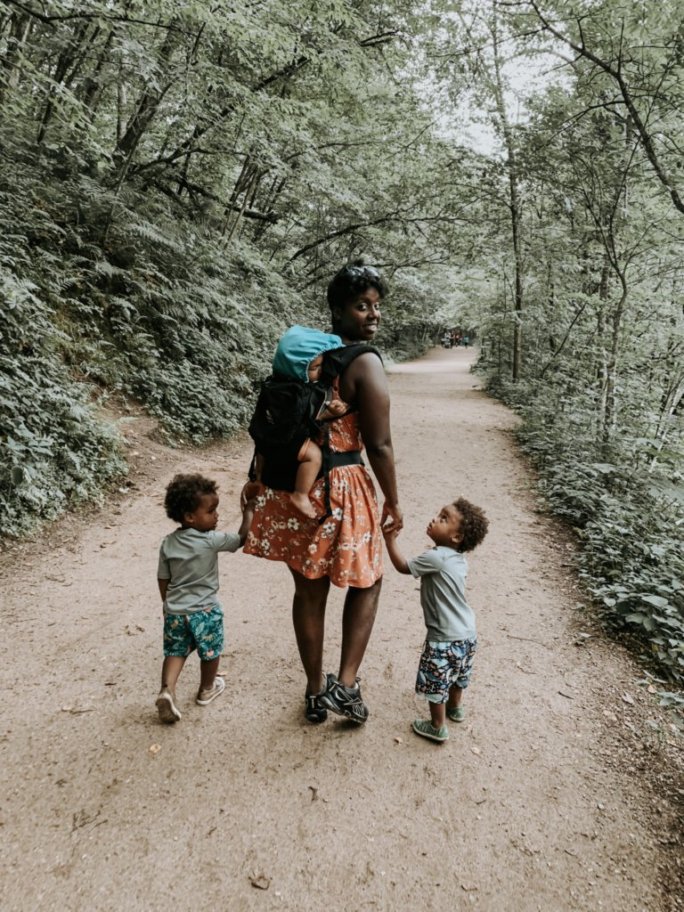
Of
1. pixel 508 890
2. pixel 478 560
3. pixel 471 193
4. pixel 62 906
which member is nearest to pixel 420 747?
pixel 508 890

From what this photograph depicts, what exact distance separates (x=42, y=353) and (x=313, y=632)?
16.9 feet

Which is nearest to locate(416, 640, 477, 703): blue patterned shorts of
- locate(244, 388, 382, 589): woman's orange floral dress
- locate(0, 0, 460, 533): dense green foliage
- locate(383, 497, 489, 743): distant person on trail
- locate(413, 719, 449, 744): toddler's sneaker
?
locate(383, 497, 489, 743): distant person on trail

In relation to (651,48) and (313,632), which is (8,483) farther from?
(651,48)

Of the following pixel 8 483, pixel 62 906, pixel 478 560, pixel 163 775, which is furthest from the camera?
pixel 478 560

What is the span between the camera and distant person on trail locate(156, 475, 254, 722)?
254cm

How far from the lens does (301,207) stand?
13156 millimetres

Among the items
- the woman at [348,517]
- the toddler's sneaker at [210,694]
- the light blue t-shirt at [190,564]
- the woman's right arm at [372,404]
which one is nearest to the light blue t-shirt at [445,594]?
the woman at [348,517]

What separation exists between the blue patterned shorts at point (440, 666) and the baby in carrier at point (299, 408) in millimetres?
945

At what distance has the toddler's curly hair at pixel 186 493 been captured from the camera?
2512mm

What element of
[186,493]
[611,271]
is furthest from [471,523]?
[611,271]

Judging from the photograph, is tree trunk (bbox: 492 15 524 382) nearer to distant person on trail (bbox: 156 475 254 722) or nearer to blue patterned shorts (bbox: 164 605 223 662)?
distant person on trail (bbox: 156 475 254 722)

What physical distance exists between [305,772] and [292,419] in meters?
1.65

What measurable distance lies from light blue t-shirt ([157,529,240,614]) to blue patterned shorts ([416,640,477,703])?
1.13m

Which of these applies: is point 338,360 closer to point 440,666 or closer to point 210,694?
point 440,666
